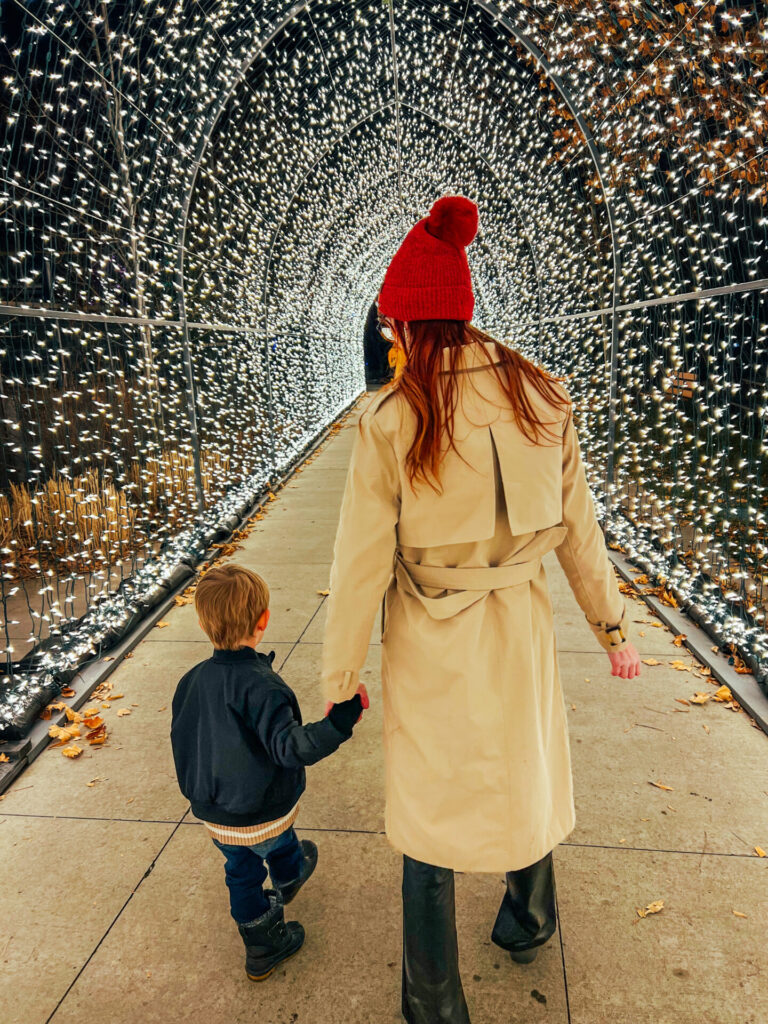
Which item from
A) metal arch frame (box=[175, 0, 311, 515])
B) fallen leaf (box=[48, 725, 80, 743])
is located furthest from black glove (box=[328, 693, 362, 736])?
metal arch frame (box=[175, 0, 311, 515])

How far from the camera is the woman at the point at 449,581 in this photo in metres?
1.49

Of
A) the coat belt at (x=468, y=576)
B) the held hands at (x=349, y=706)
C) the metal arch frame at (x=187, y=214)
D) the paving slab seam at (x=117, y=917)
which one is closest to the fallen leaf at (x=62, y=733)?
the paving slab seam at (x=117, y=917)

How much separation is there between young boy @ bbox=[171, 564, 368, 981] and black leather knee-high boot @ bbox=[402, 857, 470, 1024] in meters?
0.40

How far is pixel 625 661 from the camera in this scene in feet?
6.02

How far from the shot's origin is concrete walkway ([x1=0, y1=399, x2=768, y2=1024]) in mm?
1846

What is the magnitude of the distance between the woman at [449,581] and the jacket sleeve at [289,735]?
0.13 metres

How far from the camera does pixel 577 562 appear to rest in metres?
1.74

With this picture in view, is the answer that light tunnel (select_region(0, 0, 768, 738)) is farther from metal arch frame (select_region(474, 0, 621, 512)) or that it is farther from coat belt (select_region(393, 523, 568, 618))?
coat belt (select_region(393, 523, 568, 618))

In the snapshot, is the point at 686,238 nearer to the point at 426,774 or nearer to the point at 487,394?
the point at 487,394

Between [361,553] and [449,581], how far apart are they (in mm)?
204

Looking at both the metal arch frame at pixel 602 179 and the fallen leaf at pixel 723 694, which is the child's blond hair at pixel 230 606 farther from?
the metal arch frame at pixel 602 179

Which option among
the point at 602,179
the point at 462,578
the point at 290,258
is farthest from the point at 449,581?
the point at 290,258

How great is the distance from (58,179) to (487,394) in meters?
3.73

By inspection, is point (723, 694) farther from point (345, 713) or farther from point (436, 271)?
point (436, 271)
